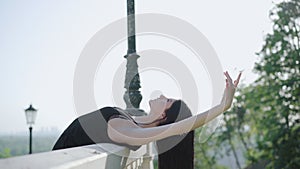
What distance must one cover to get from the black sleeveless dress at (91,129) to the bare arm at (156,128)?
0.09 feet

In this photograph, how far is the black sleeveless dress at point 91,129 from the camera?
1424mm

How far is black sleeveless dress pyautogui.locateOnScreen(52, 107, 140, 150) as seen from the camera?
1.42 m

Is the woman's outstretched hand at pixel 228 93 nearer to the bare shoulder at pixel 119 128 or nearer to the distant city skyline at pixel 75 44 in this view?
the bare shoulder at pixel 119 128

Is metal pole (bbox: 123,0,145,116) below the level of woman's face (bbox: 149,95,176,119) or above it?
above

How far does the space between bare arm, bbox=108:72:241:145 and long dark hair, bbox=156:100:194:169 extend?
320 millimetres

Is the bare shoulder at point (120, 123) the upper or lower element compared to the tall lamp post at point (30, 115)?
lower

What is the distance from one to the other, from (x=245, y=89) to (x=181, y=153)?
12.5 meters

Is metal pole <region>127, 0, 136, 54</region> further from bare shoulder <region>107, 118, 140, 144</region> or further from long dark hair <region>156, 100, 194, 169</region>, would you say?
bare shoulder <region>107, 118, 140, 144</region>

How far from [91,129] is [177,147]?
490 mm

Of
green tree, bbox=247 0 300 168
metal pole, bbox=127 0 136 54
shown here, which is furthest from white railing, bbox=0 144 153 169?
green tree, bbox=247 0 300 168

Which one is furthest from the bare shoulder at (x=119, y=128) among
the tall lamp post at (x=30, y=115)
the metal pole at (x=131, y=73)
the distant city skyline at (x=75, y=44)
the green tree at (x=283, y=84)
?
the green tree at (x=283, y=84)

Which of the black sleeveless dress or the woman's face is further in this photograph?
the woman's face

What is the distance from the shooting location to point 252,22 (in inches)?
467

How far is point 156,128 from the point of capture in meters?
1.38
